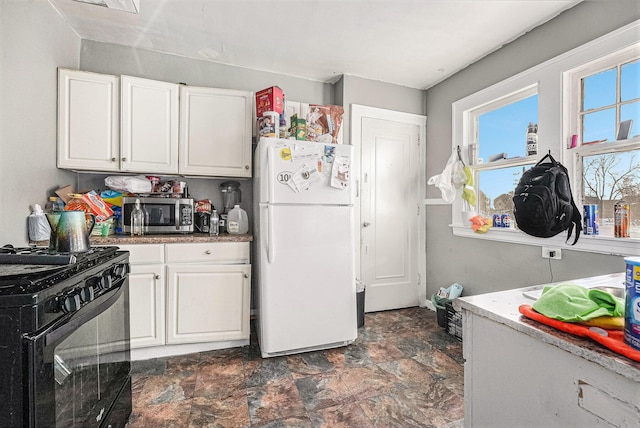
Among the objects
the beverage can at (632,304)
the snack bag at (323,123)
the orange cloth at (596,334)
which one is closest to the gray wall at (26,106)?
the snack bag at (323,123)

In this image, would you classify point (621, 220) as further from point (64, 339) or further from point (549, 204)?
point (64, 339)

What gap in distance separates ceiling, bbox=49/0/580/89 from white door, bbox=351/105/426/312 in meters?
0.58

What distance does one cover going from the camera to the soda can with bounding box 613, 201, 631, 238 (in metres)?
1.78

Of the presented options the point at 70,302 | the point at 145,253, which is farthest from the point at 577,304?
the point at 145,253

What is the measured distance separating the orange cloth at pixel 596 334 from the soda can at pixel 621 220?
1567mm

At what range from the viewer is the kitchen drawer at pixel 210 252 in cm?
223

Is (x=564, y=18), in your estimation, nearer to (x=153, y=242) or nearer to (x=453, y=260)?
(x=453, y=260)

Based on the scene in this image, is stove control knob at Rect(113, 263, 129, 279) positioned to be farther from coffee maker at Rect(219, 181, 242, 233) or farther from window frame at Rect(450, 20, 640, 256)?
window frame at Rect(450, 20, 640, 256)

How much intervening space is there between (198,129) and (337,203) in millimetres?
1322

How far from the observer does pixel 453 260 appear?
3.03 m

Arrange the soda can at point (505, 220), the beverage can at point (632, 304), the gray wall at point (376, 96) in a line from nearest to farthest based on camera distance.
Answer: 1. the beverage can at point (632, 304)
2. the soda can at point (505, 220)
3. the gray wall at point (376, 96)

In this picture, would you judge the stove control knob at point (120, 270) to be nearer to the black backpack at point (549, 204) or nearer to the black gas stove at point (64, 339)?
the black gas stove at point (64, 339)

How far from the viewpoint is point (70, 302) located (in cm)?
96

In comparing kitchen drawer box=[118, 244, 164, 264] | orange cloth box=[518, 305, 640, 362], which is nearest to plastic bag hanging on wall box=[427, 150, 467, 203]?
orange cloth box=[518, 305, 640, 362]
